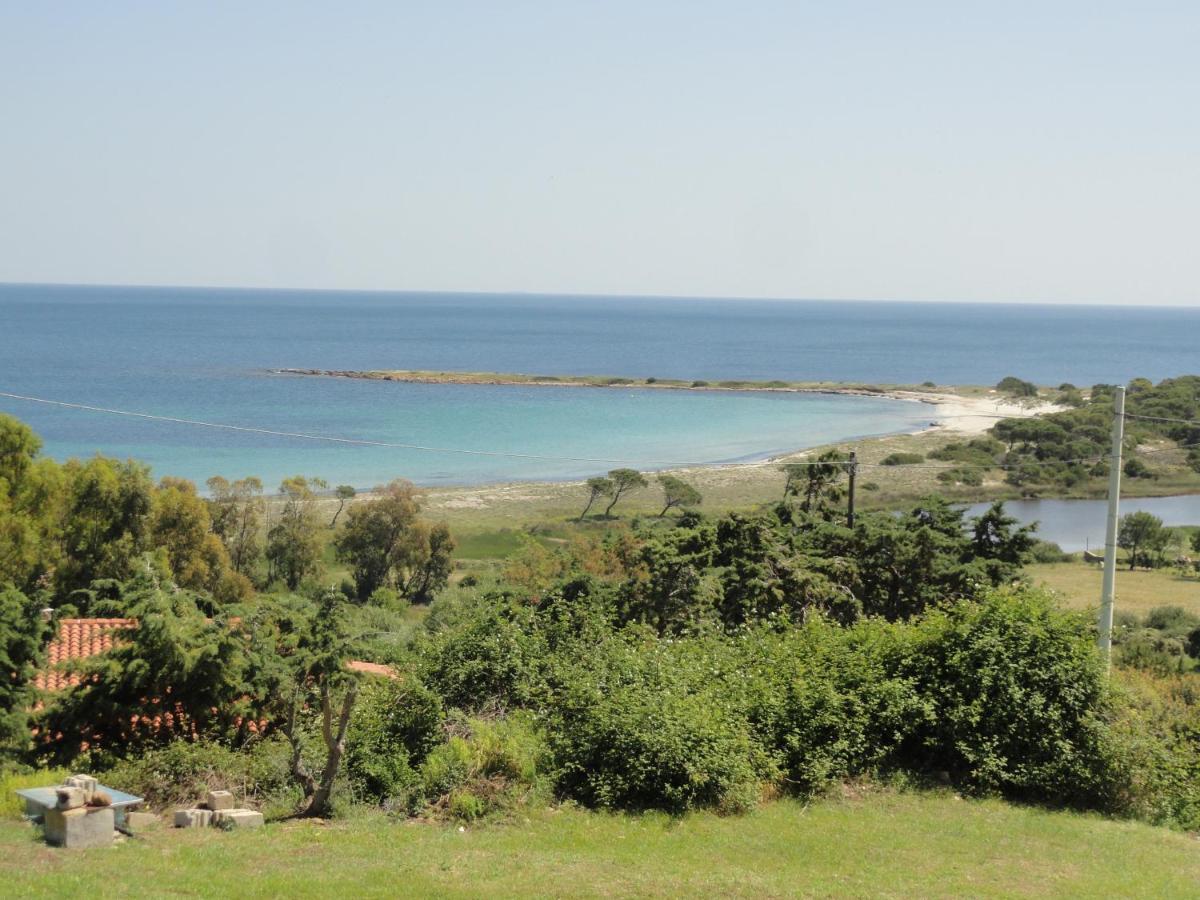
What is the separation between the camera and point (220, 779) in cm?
1251

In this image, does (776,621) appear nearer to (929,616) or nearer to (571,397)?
(929,616)

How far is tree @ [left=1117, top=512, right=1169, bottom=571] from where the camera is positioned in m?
43.5

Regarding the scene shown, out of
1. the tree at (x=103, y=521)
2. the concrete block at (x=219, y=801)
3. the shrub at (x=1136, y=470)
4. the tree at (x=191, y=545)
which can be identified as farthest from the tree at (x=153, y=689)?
the shrub at (x=1136, y=470)

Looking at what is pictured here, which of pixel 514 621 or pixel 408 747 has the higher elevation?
pixel 514 621

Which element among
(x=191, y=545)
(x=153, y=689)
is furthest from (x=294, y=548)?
(x=153, y=689)

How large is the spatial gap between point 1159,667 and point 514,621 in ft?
49.2

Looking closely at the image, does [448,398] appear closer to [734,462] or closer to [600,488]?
[734,462]

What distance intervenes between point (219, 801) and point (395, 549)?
87.2ft

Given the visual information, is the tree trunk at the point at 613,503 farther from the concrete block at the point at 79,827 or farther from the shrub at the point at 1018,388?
the shrub at the point at 1018,388

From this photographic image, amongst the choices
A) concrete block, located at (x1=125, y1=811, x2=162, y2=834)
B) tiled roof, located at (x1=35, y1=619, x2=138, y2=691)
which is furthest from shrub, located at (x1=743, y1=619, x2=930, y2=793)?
tiled roof, located at (x1=35, y1=619, x2=138, y2=691)

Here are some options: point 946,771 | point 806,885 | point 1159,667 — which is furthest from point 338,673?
point 1159,667

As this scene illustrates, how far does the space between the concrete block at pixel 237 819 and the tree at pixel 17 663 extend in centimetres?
322

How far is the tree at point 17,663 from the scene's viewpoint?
12.8 meters

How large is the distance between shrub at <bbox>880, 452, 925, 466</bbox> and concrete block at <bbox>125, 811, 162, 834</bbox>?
177 ft
